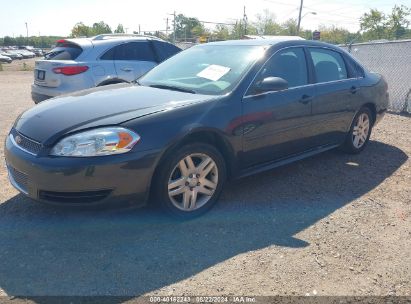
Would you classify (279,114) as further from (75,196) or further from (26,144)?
(26,144)

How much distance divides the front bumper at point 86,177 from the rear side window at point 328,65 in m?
2.58

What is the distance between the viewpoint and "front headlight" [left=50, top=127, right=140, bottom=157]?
9.57ft

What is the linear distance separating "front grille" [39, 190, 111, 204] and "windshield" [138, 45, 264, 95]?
4.63 ft

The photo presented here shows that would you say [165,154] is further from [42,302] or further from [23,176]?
[42,302]

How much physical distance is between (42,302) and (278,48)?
130 inches

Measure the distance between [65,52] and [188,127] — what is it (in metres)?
4.72

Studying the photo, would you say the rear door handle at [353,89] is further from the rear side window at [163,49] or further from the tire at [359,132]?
the rear side window at [163,49]

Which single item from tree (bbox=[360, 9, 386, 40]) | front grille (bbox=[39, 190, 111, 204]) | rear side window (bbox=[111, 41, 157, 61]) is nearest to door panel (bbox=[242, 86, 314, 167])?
front grille (bbox=[39, 190, 111, 204])

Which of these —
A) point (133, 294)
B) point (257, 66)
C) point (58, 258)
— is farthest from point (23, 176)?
point (257, 66)

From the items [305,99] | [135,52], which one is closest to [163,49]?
[135,52]

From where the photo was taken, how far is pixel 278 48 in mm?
4188

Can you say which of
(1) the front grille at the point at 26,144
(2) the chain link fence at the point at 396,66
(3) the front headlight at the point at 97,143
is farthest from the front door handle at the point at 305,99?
(2) the chain link fence at the point at 396,66

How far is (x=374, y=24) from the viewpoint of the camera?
5900 cm

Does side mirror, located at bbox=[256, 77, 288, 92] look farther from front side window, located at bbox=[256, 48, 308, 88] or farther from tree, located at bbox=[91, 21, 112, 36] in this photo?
tree, located at bbox=[91, 21, 112, 36]
